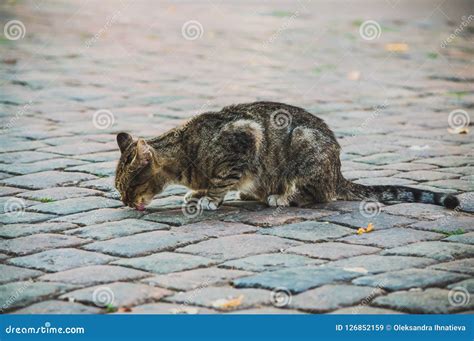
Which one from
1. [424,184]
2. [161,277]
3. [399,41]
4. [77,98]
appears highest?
[399,41]

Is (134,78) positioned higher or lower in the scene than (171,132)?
higher

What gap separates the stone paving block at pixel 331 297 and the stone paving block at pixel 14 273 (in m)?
1.41

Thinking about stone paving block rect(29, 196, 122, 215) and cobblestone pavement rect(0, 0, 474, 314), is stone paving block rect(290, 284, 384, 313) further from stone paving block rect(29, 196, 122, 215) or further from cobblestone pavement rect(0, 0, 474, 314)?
stone paving block rect(29, 196, 122, 215)

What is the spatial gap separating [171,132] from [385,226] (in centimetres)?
168

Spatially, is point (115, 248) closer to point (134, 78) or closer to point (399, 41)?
point (134, 78)

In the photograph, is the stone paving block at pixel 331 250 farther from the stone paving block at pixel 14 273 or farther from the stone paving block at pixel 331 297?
the stone paving block at pixel 14 273

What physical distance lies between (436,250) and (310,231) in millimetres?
813

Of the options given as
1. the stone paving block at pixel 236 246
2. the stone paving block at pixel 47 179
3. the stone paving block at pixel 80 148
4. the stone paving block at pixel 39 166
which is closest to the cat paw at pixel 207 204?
the stone paving block at pixel 236 246

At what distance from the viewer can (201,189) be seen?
19.8ft

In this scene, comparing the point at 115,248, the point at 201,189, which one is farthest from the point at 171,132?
the point at 115,248

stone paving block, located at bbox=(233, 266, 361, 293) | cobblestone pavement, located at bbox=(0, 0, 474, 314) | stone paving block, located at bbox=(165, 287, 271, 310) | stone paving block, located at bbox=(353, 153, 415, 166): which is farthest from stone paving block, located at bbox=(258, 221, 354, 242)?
stone paving block, located at bbox=(353, 153, 415, 166)

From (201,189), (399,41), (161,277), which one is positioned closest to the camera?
(161,277)

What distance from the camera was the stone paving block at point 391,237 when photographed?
5094mm

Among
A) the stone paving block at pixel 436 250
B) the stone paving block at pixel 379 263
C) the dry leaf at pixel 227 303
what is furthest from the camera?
the stone paving block at pixel 436 250
